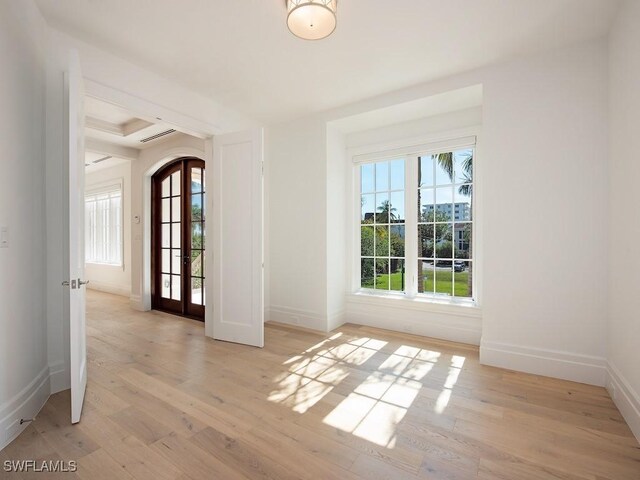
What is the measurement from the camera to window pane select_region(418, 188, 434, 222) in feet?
13.2

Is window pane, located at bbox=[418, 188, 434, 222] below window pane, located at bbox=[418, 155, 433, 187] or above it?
below

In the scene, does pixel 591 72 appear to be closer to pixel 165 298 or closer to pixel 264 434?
pixel 264 434

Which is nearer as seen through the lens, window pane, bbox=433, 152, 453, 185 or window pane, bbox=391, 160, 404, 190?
window pane, bbox=433, 152, 453, 185

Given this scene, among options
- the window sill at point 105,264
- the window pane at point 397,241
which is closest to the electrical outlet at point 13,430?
the window pane at point 397,241

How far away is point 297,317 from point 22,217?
308 cm

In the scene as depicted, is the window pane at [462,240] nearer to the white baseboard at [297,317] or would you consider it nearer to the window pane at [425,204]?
the window pane at [425,204]

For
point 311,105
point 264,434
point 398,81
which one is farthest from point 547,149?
point 264,434

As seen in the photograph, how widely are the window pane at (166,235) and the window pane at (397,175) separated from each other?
3.70 metres

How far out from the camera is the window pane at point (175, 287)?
5.10 metres

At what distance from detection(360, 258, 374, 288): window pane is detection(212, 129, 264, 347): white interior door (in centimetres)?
164

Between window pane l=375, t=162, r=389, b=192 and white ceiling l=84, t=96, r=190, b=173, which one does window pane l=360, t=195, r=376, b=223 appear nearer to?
window pane l=375, t=162, r=389, b=192

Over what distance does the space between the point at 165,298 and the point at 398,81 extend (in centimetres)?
474

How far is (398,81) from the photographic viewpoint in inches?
132

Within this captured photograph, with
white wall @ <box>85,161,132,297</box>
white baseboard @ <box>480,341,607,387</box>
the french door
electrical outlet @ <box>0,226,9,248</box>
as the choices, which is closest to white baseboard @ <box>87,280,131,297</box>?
white wall @ <box>85,161,132,297</box>
